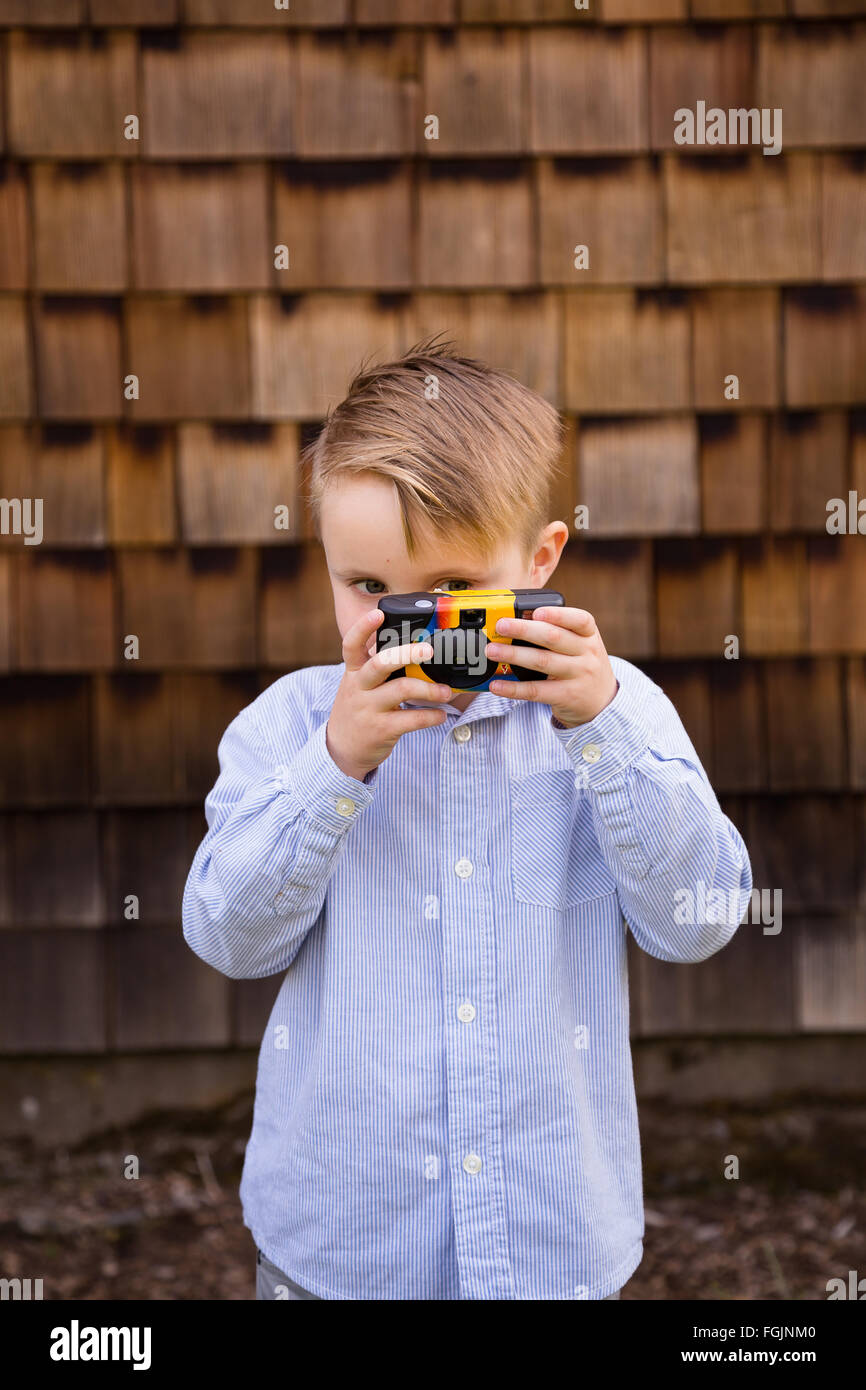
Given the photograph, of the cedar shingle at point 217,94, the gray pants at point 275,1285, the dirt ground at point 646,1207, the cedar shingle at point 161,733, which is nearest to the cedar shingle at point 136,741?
the cedar shingle at point 161,733

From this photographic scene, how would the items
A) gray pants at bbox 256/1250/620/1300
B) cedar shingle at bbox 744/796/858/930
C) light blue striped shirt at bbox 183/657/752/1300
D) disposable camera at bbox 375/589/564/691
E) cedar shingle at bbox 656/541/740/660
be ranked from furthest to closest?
cedar shingle at bbox 744/796/858/930 < cedar shingle at bbox 656/541/740/660 < gray pants at bbox 256/1250/620/1300 < light blue striped shirt at bbox 183/657/752/1300 < disposable camera at bbox 375/589/564/691

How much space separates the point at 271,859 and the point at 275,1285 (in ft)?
1.98

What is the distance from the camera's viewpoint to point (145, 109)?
2.43m

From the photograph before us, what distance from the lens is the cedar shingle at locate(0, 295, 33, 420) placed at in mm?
2484

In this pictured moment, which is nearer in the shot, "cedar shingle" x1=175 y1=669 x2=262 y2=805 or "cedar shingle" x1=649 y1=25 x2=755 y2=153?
"cedar shingle" x1=649 y1=25 x2=755 y2=153

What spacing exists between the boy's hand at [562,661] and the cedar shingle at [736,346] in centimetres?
147

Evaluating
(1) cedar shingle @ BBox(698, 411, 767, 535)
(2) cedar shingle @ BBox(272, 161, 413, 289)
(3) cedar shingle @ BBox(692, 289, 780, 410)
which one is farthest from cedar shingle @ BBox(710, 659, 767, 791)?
(2) cedar shingle @ BBox(272, 161, 413, 289)

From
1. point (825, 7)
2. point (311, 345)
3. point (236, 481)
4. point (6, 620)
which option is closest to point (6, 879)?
point (6, 620)

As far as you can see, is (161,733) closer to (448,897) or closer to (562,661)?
(448,897)

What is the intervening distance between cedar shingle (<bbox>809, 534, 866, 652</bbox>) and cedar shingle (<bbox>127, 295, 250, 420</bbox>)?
1380 mm

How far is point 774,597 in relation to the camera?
261 centimetres

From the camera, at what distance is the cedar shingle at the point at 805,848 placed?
270cm

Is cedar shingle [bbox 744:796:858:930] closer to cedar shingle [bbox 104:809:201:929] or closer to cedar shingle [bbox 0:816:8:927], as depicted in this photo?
cedar shingle [bbox 104:809:201:929]

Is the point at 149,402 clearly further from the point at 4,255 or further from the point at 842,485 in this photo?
the point at 842,485
